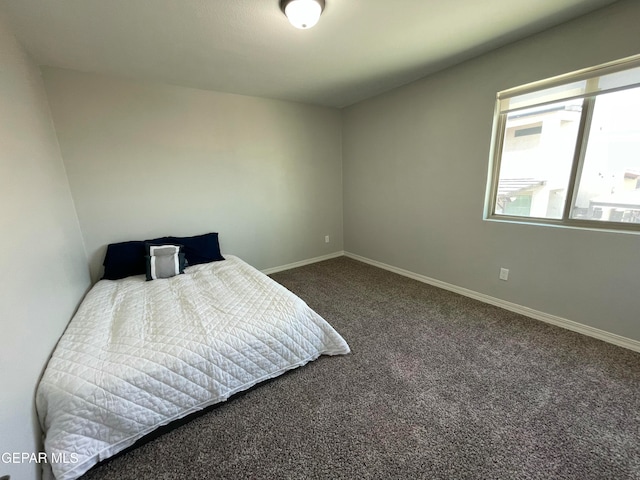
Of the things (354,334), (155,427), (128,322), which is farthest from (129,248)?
(354,334)

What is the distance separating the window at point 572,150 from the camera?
180 cm

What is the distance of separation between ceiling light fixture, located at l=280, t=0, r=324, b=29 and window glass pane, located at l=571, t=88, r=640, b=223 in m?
2.13

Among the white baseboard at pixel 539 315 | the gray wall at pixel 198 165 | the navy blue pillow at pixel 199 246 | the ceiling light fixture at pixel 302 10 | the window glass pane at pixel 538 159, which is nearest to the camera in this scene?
the ceiling light fixture at pixel 302 10

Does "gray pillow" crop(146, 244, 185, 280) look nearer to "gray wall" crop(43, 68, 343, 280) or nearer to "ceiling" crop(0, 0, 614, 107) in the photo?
"gray wall" crop(43, 68, 343, 280)

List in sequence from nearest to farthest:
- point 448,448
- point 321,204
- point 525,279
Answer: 1. point 448,448
2. point 525,279
3. point 321,204

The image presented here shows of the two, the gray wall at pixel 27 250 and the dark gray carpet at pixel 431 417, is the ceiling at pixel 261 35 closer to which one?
the gray wall at pixel 27 250

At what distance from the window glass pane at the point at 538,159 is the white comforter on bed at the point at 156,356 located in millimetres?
2104

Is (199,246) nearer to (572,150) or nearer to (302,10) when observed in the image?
(302,10)

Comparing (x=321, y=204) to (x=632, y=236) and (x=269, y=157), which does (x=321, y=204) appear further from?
(x=632, y=236)

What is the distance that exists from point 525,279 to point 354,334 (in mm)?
1663

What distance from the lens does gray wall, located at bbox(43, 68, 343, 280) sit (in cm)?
240

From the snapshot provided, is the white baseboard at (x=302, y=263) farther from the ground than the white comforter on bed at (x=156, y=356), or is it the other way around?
the white comforter on bed at (x=156, y=356)

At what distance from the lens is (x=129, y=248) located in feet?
8.38

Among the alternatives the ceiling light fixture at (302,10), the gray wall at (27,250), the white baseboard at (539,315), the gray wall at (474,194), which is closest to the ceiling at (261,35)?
the ceiling light fixture at (302,10)
